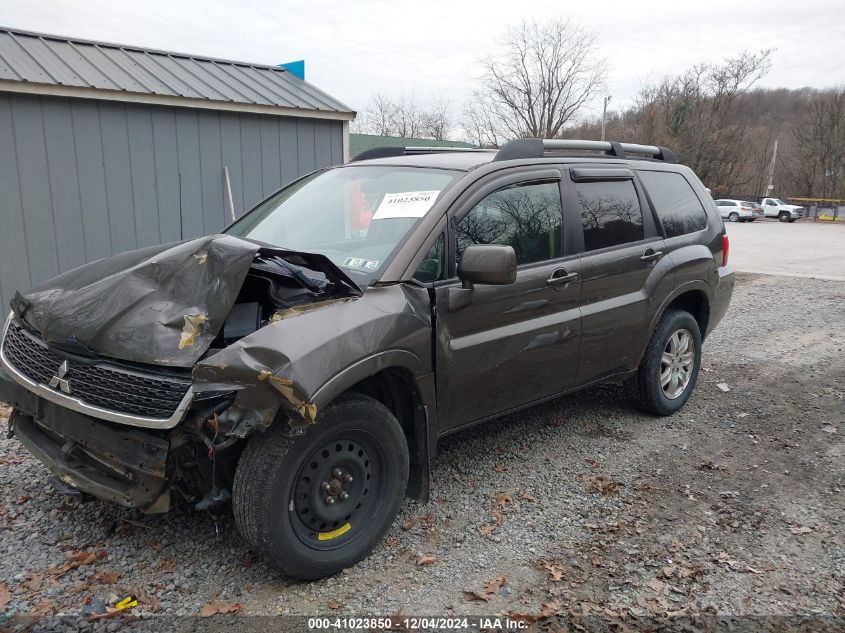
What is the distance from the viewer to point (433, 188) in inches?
142

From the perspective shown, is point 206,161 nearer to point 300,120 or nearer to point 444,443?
point 300,120

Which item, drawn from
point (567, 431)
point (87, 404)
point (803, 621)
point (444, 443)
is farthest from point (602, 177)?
point (87, 404)

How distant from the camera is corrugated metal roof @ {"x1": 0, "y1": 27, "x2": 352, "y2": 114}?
21.8 feet

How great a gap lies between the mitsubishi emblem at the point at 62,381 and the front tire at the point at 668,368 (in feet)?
12.5

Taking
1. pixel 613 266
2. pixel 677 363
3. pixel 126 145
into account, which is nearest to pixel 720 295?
pixel 677 363

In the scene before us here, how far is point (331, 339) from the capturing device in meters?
2.78

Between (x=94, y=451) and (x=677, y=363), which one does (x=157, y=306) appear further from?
(x=677, y=363)

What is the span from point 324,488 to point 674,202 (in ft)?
11.9

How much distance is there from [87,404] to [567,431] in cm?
330

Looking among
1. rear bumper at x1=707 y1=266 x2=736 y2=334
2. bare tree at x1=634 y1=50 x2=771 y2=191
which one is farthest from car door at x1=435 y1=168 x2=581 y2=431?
bare tree at x1=634 y1=50 x2=771 y2=191

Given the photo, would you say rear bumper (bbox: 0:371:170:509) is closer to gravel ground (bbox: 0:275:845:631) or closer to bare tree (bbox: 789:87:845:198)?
gravel ground (bbox: 0:275:845:631)

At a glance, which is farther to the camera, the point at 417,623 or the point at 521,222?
the point at 521,222

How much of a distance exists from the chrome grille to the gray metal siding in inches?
170

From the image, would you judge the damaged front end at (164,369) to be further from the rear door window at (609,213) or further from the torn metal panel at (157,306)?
the rear door window at (609,213)
